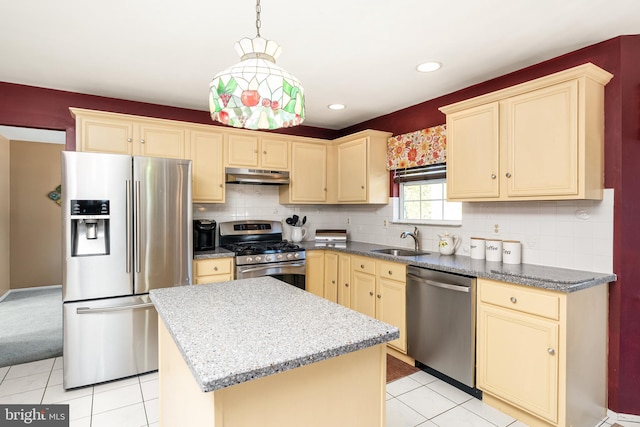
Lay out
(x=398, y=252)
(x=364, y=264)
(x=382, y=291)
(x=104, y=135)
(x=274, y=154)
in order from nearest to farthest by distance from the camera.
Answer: (x=104, y=135) < (x=382, y=291) < (x=364, y=264) < (x=398, y=252) < (x=274, y=154)

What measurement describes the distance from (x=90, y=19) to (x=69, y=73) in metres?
0.98

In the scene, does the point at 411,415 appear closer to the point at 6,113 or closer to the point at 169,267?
the point at 169,267

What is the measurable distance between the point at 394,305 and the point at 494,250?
941 mm

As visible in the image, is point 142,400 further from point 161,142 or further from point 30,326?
point 30,326

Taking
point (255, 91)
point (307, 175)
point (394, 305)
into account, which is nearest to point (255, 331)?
point (255, 91)

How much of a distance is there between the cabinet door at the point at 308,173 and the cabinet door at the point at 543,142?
217 cm

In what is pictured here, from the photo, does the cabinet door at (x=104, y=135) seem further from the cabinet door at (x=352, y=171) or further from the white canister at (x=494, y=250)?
the white canister at (x=494, y=250)

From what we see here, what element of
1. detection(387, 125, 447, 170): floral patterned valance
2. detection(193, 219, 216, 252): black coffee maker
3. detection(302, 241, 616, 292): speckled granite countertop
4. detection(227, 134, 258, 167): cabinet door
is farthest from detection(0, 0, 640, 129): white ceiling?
detection(302, 241, 616, 292): speckled granite countertop

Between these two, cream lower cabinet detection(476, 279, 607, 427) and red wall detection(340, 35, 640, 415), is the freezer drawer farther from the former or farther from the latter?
red wall detection(340, 35, 640, 415)

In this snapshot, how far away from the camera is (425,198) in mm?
3605

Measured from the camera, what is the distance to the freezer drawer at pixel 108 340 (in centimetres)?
257

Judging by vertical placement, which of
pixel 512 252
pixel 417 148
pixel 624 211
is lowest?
pixel 512 252

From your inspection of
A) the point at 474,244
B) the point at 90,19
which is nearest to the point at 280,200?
the point at 474,244

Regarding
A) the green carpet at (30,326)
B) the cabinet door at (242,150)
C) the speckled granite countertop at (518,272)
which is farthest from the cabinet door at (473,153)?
the green carpet at (30,326)
